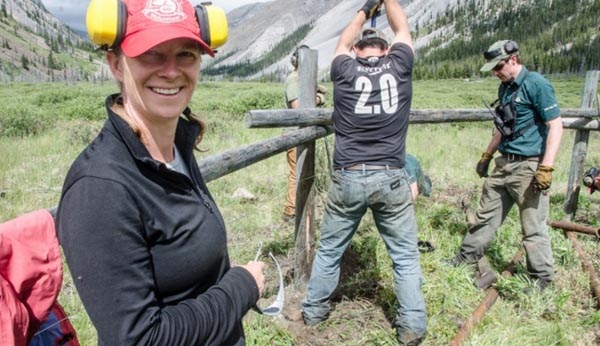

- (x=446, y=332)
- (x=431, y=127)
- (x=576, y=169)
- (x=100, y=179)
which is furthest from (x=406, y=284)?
(x=431, y=127)

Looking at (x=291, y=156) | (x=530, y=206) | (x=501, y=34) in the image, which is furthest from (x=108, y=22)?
(x=501, y=34)

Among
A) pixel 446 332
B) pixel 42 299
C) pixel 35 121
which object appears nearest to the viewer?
pixel 42 299

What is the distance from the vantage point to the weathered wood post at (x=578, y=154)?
5.80m

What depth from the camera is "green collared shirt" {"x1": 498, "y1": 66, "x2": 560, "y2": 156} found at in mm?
3713

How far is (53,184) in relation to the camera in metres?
6.35

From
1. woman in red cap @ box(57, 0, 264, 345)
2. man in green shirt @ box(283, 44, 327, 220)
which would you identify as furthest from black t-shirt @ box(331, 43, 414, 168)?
man in green shirt @ box(283, 44, 327, 220)

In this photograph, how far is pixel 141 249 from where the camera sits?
1041mm

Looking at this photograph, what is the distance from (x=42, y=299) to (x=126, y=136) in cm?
45

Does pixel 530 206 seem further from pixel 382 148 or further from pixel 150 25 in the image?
pixel 150 25

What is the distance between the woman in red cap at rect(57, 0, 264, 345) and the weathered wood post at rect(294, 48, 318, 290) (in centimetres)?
224

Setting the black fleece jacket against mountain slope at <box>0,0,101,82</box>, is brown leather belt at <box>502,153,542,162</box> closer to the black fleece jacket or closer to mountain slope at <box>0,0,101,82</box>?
the black fleece jacket

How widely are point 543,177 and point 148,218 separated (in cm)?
359

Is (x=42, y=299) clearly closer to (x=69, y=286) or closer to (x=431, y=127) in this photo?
(x=69, y=286)

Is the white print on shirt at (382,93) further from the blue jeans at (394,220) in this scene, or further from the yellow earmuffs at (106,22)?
the yellow earmuffs at (106,22)
